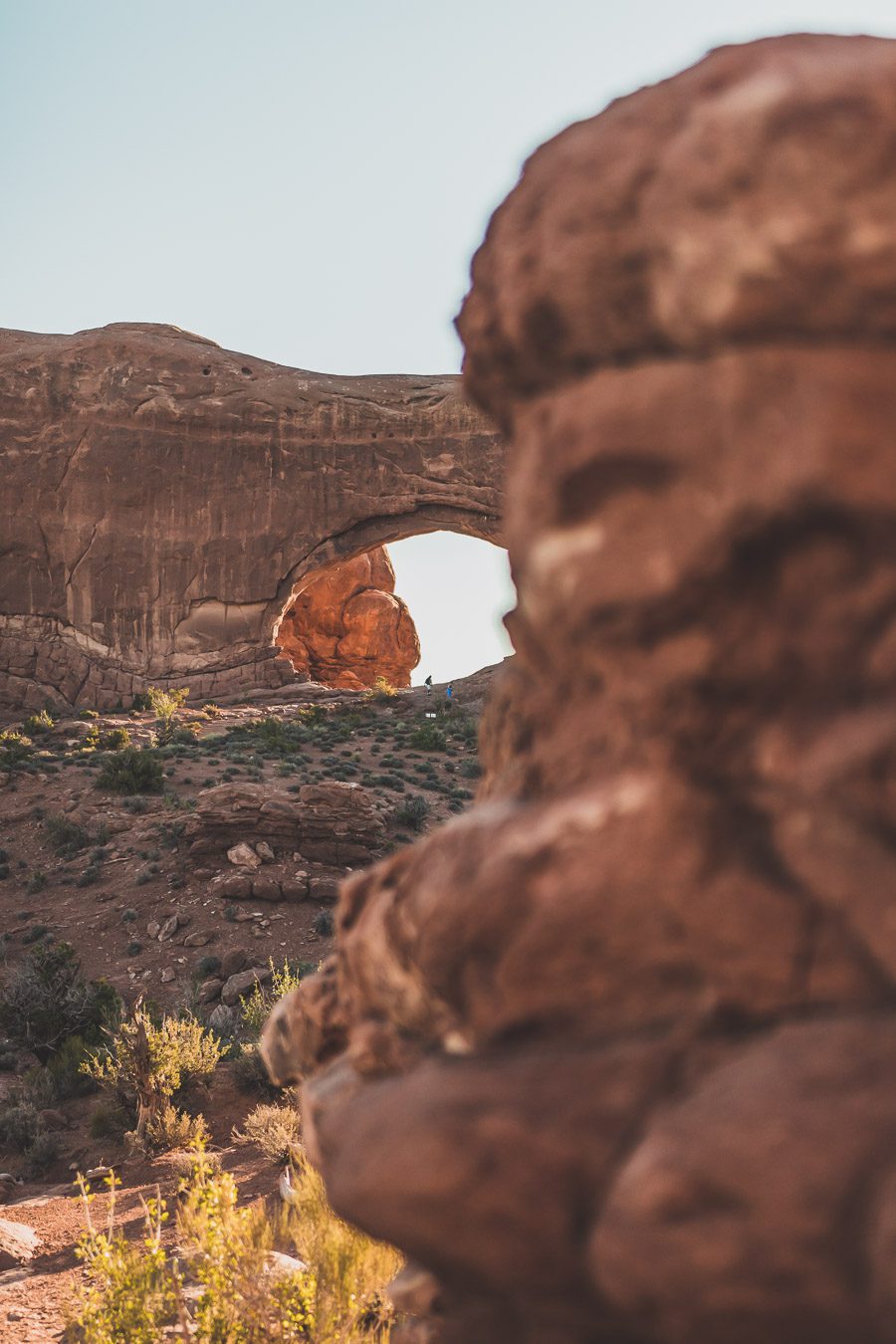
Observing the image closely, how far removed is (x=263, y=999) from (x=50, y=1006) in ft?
7.91

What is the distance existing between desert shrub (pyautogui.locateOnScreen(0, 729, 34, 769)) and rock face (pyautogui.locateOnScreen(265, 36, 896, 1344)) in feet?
65.6

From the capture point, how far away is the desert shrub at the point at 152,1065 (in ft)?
30.9

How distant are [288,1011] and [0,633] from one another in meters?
28.3

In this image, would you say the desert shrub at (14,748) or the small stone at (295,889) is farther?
the desert shrub at (14,748)

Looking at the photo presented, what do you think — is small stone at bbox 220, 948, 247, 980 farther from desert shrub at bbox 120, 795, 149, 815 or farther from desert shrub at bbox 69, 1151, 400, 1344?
desert shrub at bbox 69, 1151, 400, 1344

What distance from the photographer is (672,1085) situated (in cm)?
207

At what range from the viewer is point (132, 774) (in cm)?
1961

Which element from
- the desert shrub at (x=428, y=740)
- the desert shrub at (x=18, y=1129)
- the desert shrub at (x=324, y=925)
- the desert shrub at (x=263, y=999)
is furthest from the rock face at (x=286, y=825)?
the desert shrub at (x=428, y=740)

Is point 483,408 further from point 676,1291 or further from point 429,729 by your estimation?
point 429,729

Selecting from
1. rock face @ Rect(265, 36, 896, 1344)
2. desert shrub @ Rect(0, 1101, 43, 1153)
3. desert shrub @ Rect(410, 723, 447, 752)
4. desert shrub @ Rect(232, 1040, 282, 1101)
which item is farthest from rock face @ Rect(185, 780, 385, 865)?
rock face @ Rect(265, 36, 896, 1344)

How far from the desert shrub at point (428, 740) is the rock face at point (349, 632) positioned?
12.9 m

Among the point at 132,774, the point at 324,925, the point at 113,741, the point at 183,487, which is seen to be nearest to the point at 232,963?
the point at 324,925

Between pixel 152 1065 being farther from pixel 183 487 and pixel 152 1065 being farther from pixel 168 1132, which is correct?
pixel 183 487

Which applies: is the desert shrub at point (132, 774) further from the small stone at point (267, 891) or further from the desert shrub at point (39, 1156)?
the desert shrub at point (39, 1156)
